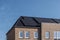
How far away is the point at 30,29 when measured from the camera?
1512 inches

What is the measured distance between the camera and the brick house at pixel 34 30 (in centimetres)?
3765

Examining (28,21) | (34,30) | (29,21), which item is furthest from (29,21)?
(34,30)

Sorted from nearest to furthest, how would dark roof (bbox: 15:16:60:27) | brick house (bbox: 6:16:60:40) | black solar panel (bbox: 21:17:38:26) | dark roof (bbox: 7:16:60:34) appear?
brick house (bbox: 6:16:60:40) → dark roof (bbox: 7:16:60:34) → dark roof (bbox: 15:16:60:27) → black solar panel (bbox: 21:17:38:26)

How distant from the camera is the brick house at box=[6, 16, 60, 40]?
3765 centimetres

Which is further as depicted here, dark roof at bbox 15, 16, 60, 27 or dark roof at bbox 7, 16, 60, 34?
dark roof at bbox 15, 16, 60, 27

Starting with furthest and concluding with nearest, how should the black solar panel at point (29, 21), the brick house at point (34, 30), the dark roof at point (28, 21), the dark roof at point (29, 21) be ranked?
the black solar panel at point (29, 21) → the dark roof at point (29, 21) → the dark roof at point (28, 21) → the brick house at point (34, 30)

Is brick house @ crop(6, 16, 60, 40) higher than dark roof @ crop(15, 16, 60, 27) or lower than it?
lower

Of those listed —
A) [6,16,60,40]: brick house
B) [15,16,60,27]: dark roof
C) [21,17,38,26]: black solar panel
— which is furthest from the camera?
[21,17,38,26]: black solar panel

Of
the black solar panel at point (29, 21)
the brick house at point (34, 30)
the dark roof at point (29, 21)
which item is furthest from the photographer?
the black solar panel at point (29, 21)

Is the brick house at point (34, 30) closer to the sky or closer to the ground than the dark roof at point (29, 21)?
closer to the ground

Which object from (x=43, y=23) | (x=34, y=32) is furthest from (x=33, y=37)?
(x=43, y=23)

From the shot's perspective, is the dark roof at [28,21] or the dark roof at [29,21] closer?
the dark roof at [28,21]

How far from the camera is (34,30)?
38625mm

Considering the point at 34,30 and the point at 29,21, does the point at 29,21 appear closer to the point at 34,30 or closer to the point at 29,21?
the point at 29,21
